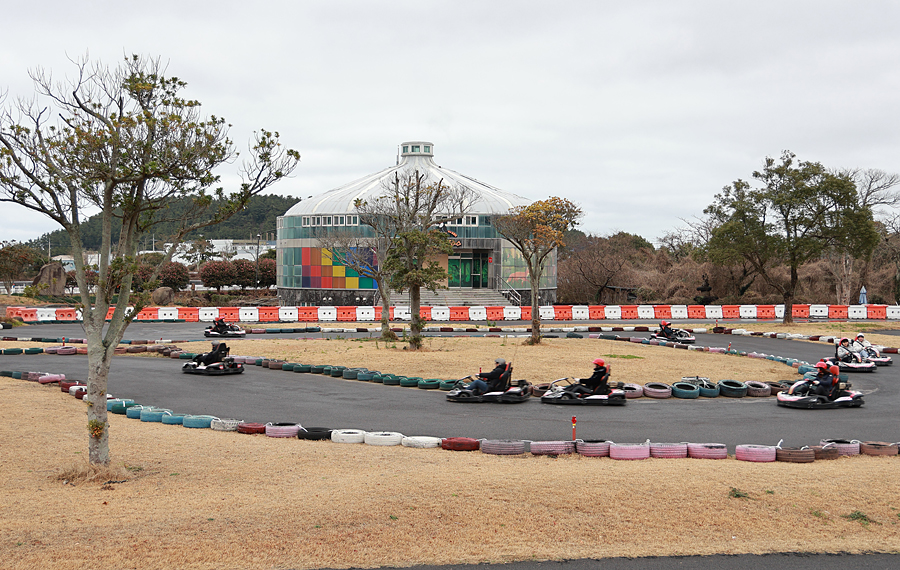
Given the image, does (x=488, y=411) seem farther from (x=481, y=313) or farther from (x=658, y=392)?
(x=481, y=313)

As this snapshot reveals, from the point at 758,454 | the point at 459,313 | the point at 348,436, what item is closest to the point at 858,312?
the point at 459,313

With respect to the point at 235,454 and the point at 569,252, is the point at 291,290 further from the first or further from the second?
the point at 235,454

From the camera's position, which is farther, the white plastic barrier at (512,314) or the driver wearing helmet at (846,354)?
the white plastic barrier at (512,314)

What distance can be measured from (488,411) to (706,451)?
Answer: 18.5 ft

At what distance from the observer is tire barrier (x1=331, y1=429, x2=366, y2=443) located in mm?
12703

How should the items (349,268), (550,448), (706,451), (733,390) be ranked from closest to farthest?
(706,451)
(550,448)
(733,390)
(349,268)

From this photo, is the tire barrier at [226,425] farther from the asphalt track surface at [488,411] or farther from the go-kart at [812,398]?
the go-kart at [812,398]

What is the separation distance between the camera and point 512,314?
45.7m

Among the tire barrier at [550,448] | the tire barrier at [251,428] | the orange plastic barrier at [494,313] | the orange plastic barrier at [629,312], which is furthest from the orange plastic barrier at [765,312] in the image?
the tire barrier at [251,428]

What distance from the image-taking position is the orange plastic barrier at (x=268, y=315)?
141 feet

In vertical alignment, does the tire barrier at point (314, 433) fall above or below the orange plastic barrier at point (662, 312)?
below

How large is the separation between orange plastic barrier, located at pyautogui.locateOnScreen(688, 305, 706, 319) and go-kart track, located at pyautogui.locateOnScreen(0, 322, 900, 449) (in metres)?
25.2

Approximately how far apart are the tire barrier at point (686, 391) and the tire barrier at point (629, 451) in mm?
6487

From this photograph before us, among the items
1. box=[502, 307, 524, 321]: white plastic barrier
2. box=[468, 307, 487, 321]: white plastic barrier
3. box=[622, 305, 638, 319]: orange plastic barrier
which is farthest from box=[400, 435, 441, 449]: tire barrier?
box=[622, 305, 638, 319]: orange plastic barrier
